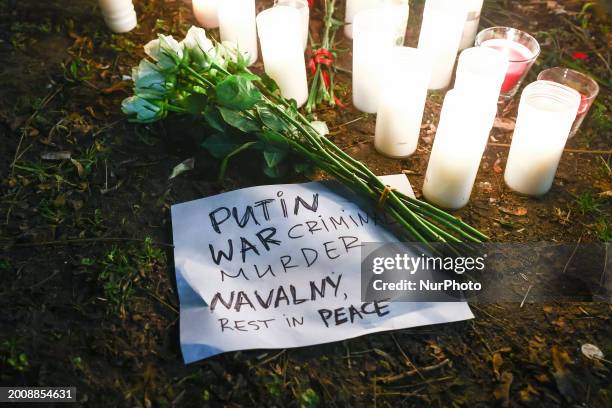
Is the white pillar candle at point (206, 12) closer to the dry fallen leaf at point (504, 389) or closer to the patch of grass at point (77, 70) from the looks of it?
the patch of grass at point (77, 70)

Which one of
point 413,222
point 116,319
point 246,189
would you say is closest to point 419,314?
point 413,222

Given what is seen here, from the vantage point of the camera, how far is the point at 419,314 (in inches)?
52.3

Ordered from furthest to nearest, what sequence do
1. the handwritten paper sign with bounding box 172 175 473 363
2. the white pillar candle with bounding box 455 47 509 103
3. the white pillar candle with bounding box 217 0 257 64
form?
the white pillar candle with bounding box 217 0 257 64 < the white pillar candle with bounding box 455 47 509 103 < the handwritten paper sign with bounding box 172 175 473 363

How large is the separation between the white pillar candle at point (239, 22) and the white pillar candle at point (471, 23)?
2.53 feet

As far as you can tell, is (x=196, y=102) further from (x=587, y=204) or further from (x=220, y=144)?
(x=587, y=204)

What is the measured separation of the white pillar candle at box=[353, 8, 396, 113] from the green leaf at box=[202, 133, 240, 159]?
50 cm

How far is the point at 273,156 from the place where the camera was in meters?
1.54

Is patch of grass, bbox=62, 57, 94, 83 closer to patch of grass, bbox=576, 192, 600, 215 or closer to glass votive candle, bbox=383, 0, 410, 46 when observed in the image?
glass votive candle, bbox=383, 0, 410, 46

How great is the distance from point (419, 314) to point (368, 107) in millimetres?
806

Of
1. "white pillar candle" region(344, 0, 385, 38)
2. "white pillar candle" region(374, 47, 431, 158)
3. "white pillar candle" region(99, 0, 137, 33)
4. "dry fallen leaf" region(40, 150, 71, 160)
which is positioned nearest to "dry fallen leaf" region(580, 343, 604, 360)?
"white pillar candle" region(374, 47, 431, 158)

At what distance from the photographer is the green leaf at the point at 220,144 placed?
1568 mm

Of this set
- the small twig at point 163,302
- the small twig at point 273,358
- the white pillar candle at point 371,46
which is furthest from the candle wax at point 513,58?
the small twig at point 163,302

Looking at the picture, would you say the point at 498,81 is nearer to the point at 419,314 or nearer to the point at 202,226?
the point at 419,314

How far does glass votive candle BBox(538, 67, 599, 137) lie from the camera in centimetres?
173
